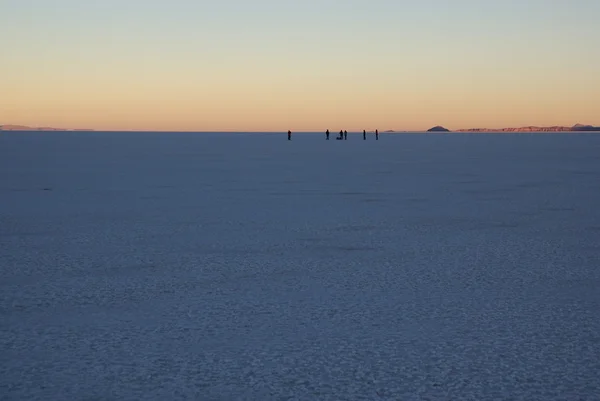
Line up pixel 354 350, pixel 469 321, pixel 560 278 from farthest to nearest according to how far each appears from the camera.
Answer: pixel 560 278
pixel 469 321
pixel 354 350

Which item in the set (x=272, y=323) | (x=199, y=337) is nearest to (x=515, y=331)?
(x=272, y=323)

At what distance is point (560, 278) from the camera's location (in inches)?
309

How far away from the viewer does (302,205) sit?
1459 centimetres

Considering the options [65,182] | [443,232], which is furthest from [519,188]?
[65,182]

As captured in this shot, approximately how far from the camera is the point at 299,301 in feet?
22.3

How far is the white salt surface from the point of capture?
4.71 meters

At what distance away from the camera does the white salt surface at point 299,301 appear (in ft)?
15.5

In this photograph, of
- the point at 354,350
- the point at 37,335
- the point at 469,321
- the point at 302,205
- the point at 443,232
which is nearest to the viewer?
the point at 354,350

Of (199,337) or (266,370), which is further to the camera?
(199,337)

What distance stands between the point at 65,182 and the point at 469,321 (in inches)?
633

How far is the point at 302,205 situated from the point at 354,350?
9.34 m

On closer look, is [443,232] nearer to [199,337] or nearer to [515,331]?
[515,331]

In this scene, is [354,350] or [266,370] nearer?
[266,370]

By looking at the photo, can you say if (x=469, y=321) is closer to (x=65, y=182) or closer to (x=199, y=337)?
(x=199, y=337)
